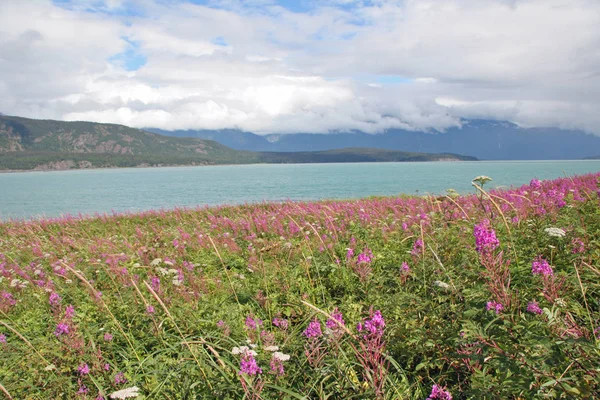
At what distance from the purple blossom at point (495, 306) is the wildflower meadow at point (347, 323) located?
1 cm

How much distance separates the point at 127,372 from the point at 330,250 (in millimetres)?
3678

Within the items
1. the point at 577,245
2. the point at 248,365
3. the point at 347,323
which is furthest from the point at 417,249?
the point at 248,365

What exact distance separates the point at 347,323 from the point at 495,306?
6.58 feet

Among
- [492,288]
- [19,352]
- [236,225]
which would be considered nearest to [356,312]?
[492,288]

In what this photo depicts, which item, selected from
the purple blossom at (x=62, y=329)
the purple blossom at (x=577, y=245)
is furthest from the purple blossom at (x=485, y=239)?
the purple blossom at (x=62, y=329)

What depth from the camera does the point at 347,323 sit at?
→ 4.47 metres

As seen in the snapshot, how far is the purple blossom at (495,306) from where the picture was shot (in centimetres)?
274

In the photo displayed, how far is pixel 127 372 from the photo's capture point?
3.86 meters

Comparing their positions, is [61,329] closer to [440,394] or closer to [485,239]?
[440,394]

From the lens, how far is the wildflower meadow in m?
2.55

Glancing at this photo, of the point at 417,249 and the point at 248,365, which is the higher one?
the point at 417,249

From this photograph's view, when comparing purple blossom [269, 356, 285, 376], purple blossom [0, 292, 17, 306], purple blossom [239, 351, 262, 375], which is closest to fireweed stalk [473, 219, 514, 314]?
purple blossom [269, 356, 285, 376]

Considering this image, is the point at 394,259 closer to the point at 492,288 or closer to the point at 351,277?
the point at 351,277

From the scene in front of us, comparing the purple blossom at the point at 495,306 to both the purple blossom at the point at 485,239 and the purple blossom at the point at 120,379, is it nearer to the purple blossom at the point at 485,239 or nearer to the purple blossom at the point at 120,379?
the purple blossom at the point at 485,239
